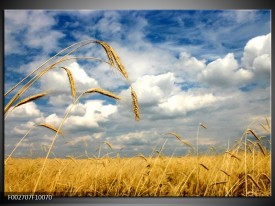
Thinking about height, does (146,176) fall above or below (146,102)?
below

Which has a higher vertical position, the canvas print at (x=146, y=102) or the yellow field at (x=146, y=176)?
the canvas print at (x=146, y=102)

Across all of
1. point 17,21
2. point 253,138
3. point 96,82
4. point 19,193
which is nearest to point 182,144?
point 253,138

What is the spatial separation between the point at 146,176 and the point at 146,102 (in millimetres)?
467

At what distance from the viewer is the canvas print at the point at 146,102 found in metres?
2.24

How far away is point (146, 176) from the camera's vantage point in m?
2.25

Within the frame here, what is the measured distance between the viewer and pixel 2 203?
2.20 m

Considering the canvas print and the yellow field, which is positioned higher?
the canvas print

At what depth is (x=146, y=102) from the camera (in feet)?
7.48

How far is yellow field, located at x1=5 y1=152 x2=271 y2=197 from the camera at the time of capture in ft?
7.29

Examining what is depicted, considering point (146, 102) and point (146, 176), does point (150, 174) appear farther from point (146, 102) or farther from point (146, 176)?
point (146, 102)

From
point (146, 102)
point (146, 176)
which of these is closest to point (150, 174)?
A: point (146, 176)

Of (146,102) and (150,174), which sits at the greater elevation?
(146,102)

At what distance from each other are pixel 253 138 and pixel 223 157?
225 mm

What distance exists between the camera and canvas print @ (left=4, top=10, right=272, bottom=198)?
2238 millimetres
